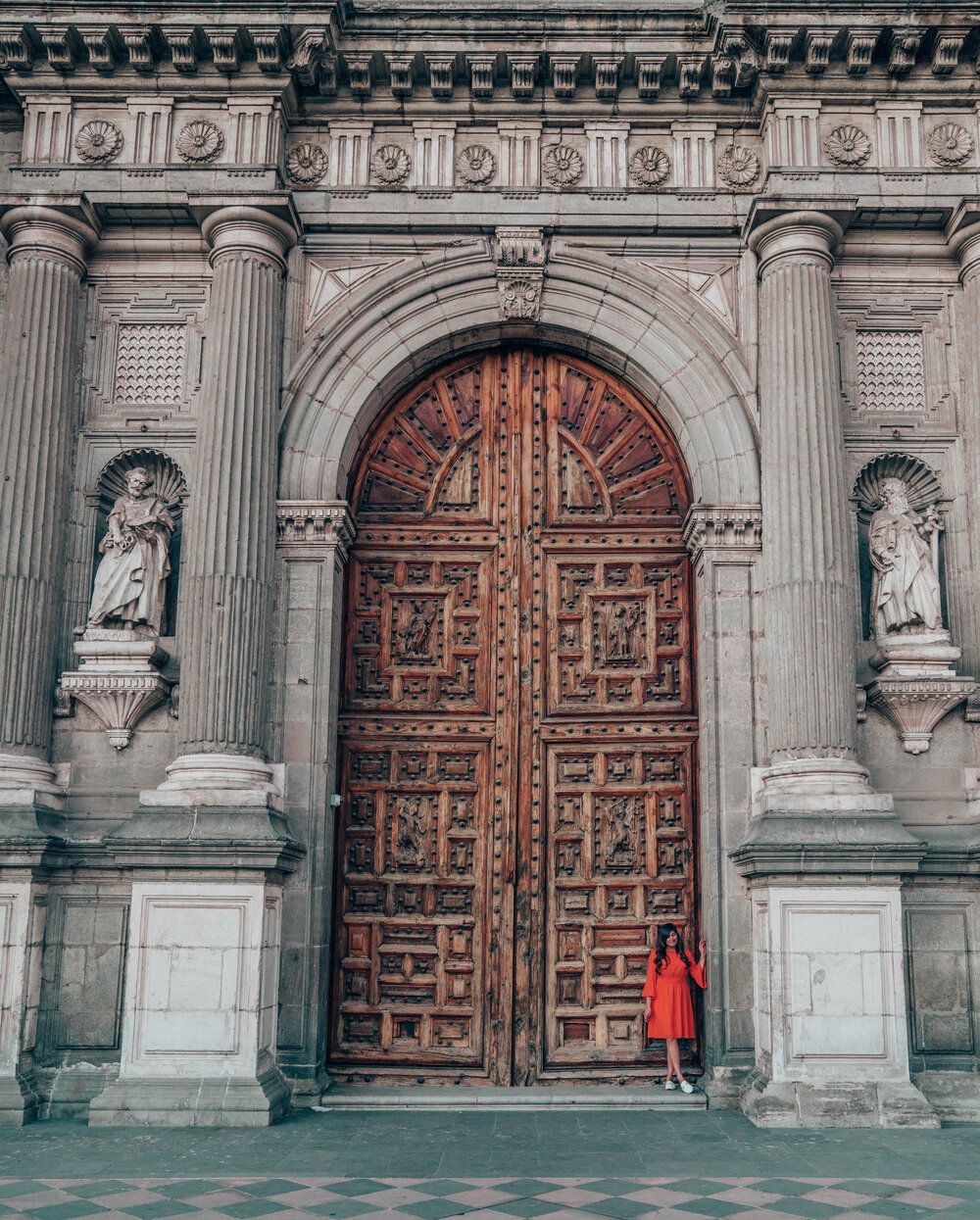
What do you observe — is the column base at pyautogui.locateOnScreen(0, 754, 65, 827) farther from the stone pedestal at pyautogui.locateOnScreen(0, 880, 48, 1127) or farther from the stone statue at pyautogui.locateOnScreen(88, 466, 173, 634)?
the stone statue at pyautogui.locateOnScreen(88, 466, 173, 634)

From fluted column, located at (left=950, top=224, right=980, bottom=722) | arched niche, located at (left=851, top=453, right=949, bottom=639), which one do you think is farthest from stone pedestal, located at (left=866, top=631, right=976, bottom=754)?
arched niche, located at (left=851, top=453, right=949, bottom=639)

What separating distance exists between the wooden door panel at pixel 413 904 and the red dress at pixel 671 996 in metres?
1.60

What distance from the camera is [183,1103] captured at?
1034cm

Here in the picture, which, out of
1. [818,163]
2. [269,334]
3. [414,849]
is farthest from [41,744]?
[818,163]

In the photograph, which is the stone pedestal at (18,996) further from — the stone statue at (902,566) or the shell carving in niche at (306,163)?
the stone statue at (902,566)

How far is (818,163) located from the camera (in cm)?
1279

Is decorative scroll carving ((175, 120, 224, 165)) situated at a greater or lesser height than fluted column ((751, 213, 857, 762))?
greater

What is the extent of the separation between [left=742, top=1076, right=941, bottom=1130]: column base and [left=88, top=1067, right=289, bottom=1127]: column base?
4.03 m

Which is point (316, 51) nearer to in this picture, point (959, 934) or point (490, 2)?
point (490, 2)

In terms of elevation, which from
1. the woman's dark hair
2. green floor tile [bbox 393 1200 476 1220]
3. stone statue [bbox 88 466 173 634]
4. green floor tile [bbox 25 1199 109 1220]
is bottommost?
green floor tile [bbox 25 1199 109 1220]

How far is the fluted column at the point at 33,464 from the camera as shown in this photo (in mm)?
11844

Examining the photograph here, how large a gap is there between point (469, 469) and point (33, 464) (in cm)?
421

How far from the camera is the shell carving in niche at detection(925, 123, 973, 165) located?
1290 centimetres

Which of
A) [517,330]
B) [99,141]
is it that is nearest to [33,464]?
[99,141]
